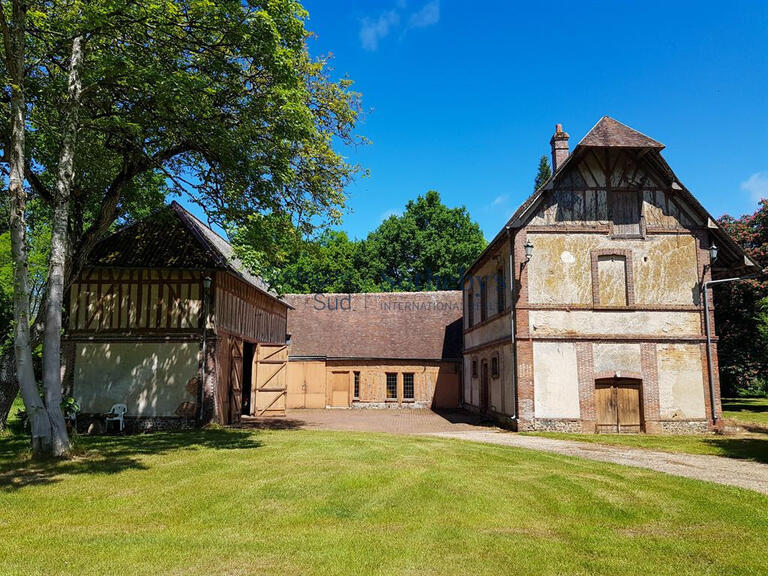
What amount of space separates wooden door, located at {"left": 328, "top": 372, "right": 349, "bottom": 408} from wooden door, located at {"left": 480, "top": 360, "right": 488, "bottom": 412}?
7997 millimetres

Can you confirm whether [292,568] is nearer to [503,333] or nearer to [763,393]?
[503,333]

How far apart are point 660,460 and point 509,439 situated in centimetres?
399

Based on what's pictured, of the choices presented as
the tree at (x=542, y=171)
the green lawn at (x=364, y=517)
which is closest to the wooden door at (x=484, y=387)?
the green lawn at (x=364, y=517)

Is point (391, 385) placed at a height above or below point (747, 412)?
above

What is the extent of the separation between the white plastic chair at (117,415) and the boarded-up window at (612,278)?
47.8 ft

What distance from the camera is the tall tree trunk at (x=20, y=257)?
9.99 m

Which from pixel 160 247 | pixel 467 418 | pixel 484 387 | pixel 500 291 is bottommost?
pixel 467 418

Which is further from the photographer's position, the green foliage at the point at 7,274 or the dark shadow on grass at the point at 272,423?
the green foliage at the point at 7,274

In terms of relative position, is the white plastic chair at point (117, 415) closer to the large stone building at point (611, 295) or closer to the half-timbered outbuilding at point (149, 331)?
the half-timbered outbuilding at point (149, 331)

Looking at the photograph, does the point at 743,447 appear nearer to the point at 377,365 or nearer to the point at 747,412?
the point at 747,412

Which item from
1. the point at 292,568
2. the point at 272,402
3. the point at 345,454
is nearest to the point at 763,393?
the point at 272,402

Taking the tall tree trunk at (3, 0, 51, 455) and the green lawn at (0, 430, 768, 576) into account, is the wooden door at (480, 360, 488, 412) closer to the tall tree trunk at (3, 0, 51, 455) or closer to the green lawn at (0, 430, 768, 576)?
the green lawn at (0, 430, 768, 576)

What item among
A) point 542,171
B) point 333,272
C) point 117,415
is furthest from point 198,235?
point 542,171

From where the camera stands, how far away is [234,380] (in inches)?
723
